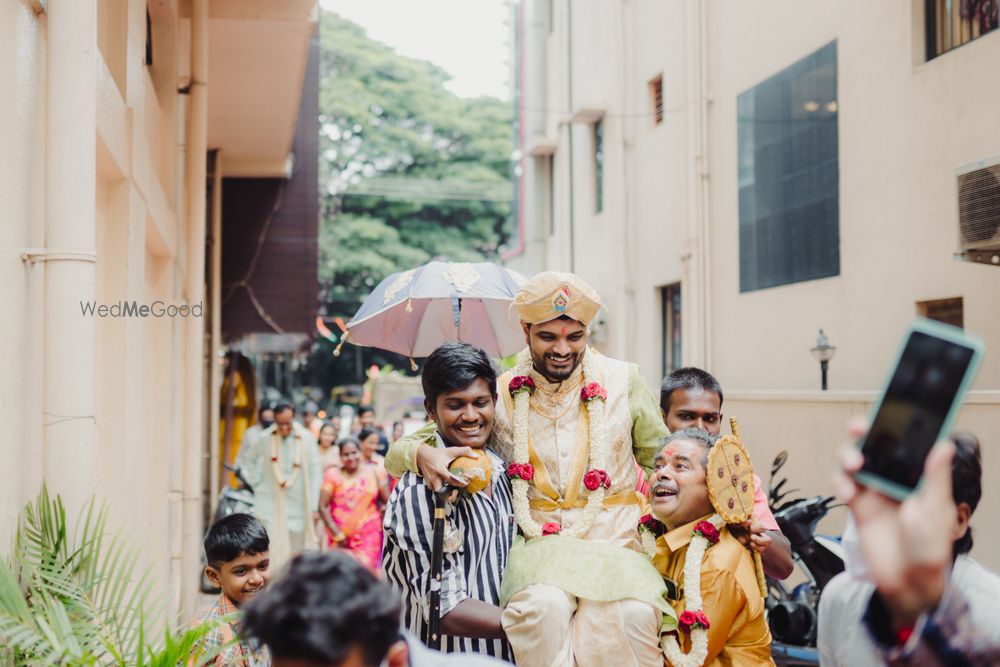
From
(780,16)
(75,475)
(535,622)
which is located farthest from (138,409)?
(780,16)

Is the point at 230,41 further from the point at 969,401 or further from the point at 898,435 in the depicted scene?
the point at 898,435

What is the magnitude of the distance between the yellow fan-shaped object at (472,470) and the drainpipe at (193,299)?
563 centimetres

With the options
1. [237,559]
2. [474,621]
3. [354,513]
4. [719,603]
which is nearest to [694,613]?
[719,603]

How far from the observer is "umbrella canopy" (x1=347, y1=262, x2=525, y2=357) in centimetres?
625

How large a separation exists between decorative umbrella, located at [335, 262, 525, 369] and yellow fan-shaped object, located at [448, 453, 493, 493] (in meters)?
2.46

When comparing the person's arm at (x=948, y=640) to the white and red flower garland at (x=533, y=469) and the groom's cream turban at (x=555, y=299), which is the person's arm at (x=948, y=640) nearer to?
the white and red flower garland at (x=533, y=469)

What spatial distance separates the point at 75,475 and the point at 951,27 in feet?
25.3

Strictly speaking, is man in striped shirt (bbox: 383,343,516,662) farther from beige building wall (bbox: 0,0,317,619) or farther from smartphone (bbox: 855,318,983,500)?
smartphone (bbox: 855,318,983,500)

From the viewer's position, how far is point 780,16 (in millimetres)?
11633

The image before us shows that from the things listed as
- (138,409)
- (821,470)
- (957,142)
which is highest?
(957,142)

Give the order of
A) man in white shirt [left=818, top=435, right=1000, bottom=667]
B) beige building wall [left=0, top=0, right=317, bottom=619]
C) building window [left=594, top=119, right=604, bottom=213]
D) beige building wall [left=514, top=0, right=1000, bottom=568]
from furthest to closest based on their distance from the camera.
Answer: building window [left=594, top=119, right=604, bottom=213]
beige building wall [left=514, top=0, right=1000, bottom=568]
beige building wall [left=0, top=0, right=317, bottom=619]
man in white shirt [left=818, top=435, right=1000, bottom=667]

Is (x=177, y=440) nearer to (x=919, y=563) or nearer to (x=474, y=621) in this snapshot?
(x=474, y=621)

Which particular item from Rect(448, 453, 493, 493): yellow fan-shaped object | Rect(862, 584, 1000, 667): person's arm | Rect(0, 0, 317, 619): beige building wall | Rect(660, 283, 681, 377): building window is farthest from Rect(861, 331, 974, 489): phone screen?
Rect(660, 283, 681, 377): building window

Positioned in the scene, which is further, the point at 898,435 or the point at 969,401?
the point at 969,401
